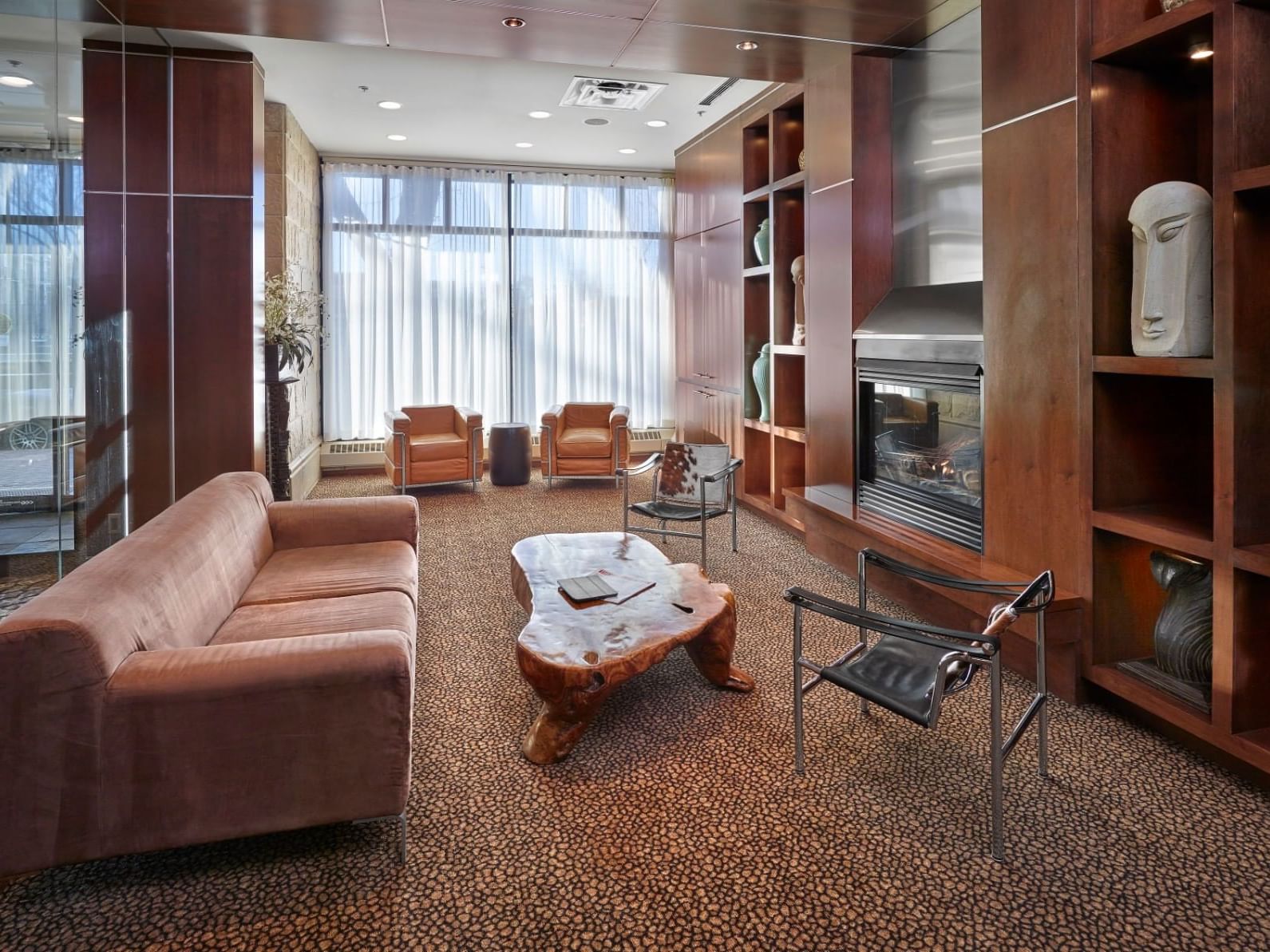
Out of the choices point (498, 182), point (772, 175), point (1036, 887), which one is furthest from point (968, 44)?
point (498, 182)

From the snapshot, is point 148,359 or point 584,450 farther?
point 584,450

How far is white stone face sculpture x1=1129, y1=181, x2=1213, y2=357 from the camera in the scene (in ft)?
8.86

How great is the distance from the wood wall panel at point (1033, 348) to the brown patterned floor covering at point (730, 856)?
73cm

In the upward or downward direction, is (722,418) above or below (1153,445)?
above

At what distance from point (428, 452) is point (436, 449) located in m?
0.07

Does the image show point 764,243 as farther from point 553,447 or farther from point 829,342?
point 553,447

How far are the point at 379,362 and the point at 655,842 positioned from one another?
7.25 m

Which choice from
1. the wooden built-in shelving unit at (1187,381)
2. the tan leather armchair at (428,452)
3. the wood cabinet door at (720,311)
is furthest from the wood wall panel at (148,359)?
the wooden built-in shelving unit at (1187,381)

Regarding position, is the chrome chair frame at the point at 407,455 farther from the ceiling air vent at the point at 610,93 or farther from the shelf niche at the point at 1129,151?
the shelf niche at the point at 1129,151

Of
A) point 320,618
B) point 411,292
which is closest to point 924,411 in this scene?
point 320,618

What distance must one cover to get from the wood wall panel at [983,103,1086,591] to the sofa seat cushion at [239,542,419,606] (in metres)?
2.44

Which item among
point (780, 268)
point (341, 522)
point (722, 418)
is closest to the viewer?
point (341, 522)

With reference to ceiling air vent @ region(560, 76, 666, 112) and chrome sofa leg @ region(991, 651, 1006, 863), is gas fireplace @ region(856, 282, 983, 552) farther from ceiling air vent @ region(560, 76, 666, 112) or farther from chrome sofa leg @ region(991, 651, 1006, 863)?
ceiling air vent @ region(560, 76, 666, 112)

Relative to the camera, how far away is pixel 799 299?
588cm
